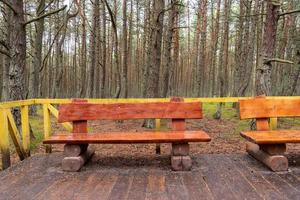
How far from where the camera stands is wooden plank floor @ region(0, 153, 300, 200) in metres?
3.91

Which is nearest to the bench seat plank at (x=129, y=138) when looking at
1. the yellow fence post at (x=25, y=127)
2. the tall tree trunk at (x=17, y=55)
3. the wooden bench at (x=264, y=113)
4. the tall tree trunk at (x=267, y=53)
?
the wooden bench at (x=264, y=113)

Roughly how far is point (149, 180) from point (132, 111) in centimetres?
146

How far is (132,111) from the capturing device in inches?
221

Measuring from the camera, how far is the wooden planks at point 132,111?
5.53 meters

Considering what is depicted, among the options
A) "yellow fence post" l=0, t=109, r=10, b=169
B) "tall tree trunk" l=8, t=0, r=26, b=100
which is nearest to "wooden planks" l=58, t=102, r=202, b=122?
"yellow fence post" l=0, t=109, r=10, b=169

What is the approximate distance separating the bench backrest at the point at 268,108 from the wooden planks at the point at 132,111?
0.81m

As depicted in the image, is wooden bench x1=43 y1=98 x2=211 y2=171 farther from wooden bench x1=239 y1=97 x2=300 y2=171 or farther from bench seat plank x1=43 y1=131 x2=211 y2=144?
wooden bench x1=239 y1=97 x2=300 y2=171

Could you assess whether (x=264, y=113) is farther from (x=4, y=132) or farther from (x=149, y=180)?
(x=4, y=132)

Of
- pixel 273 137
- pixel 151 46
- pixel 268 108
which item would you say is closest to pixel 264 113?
pixel 268 108

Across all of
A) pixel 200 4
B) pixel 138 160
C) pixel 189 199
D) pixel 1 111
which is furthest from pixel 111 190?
pixel 200 4

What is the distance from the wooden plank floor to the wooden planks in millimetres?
775

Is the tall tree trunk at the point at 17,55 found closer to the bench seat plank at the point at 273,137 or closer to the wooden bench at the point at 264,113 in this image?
the wooden bench at the point at 264,113

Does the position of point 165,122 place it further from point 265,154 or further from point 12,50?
point 265,154

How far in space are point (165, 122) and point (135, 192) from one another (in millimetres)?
8798
